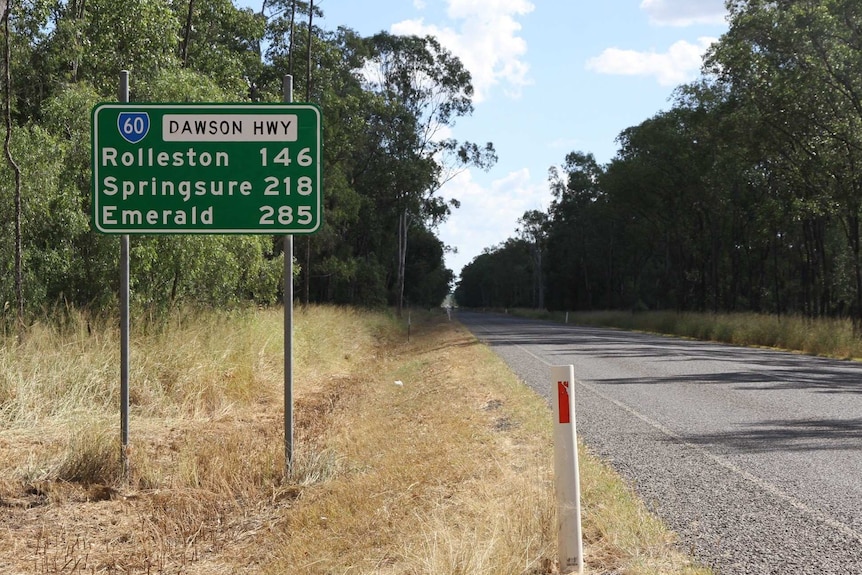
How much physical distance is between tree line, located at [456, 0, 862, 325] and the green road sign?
2434 cm

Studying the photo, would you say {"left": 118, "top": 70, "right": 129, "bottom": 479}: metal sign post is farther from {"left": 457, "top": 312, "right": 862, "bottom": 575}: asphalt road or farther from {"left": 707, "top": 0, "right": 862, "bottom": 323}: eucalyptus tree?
{"left": 707, "top": 0, "right": 862, "bottom": 323}: eucalyptus tree

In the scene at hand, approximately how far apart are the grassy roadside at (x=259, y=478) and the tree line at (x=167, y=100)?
2.25 metres

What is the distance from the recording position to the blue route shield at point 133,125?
25.0ft

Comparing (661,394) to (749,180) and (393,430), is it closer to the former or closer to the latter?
(393,430)

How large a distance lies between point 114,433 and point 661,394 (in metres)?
8.08

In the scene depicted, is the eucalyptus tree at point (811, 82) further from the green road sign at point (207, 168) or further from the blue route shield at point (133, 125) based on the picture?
the blue route shield at point (133, 125)

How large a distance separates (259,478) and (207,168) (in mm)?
2860

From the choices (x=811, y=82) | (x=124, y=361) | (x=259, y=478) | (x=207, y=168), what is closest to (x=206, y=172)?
(x=207, y=168)

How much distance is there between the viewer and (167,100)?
16359mm

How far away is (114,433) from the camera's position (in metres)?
8.36

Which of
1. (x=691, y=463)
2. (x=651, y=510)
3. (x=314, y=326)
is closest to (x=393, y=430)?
(x=691, y=463)

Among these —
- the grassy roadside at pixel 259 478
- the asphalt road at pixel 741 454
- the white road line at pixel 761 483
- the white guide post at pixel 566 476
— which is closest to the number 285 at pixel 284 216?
the grassy roadside at pixel 259 478

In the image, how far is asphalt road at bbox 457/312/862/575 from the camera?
5164 millimetres

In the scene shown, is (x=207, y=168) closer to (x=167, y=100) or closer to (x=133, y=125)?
(x=133, y=125)
